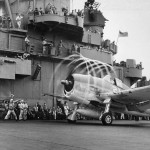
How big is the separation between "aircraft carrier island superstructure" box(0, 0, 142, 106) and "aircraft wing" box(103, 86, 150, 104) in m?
8.21

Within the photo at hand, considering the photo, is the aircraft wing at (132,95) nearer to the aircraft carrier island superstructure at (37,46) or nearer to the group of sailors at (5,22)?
the aircraft carrier island superstructure at (37,46)

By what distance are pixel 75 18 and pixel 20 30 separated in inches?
202

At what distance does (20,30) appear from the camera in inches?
1129

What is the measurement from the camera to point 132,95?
70.9ft

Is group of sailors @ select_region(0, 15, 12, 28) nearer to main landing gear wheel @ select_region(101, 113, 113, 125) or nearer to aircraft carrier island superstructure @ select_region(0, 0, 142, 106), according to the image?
aircraft carrier island superstructure @ select_region(0, 0, 142, 106)

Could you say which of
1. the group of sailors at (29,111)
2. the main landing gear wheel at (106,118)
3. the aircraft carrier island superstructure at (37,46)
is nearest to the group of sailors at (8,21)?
the aircraft carrier island superstructure at (37,46)

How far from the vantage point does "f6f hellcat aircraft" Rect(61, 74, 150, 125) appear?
21.5 meters

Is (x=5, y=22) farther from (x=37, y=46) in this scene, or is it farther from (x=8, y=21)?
(x=37, y=46)

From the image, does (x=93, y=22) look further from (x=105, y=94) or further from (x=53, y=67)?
(x=105, y=94)

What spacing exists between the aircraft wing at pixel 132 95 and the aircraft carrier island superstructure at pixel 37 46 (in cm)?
821

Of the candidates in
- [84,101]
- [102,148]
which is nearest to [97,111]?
[84,101]

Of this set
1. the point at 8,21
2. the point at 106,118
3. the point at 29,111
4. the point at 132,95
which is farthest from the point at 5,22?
the point at 132,95

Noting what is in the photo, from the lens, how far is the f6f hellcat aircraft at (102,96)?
2150cm

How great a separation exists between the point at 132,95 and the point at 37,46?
11.8 m
